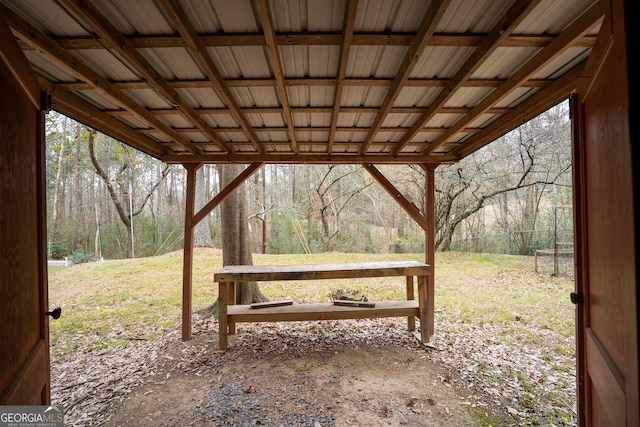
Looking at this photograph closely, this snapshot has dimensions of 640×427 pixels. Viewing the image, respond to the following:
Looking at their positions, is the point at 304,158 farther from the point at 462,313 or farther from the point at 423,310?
the point at 462,313

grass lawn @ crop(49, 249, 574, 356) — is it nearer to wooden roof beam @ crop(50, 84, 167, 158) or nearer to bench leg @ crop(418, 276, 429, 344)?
bench leg @ crop(418, 276, 429, 344)

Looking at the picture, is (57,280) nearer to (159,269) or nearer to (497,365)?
(159,269)

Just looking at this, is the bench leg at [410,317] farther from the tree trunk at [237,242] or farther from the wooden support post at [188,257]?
the wooden support post at [188,257]

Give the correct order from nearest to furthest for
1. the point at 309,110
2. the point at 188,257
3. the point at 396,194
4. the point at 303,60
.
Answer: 1. the point at 303,60
2. the point at 309,110
3. the point at 188,257
4. the point at 396,194

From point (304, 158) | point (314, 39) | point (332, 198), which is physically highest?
point (314, 39)

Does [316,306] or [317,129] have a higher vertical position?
[317,129]

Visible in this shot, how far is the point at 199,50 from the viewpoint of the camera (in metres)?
1.67

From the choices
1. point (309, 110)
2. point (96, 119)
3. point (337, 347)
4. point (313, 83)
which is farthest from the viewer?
point (337, 347)

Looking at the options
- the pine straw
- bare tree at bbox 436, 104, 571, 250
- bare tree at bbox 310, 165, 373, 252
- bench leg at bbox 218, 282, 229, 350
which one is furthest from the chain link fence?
bench leg at bbox 218, 282, 229, 350

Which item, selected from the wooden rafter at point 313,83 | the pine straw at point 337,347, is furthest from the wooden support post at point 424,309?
the wooden rafter at point 313,83

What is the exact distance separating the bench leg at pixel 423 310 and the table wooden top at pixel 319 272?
18 centimetres

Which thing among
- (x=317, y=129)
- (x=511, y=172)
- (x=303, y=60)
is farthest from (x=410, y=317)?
(x=511, y=172)

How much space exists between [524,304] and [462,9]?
6.15m

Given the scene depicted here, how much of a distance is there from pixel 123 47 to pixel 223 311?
303 centimetres
